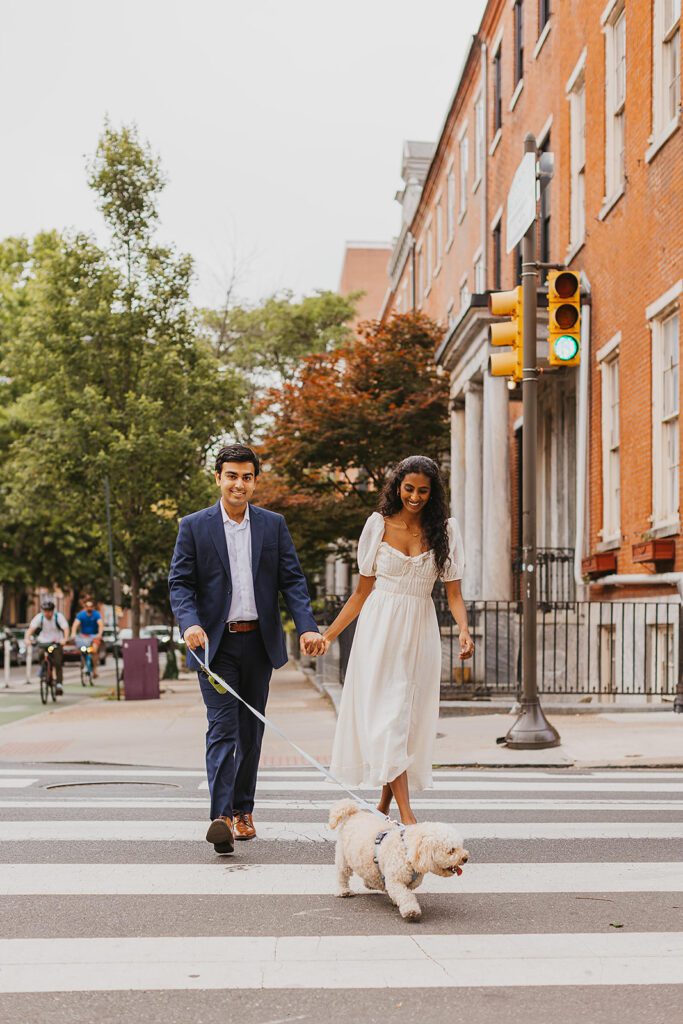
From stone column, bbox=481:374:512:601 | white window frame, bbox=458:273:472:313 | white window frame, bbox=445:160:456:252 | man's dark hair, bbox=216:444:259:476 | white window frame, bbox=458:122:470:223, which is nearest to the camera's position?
man's dark hair, bbox=216:444:259:476

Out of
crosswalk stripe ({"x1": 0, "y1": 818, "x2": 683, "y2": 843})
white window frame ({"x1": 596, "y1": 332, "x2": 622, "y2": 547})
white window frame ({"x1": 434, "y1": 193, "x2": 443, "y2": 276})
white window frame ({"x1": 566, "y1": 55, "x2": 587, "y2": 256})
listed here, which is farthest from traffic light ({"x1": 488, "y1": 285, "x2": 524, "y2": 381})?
white window frame ({"x1": 434, "y1": 193, "x2": 443, "y2": 276})

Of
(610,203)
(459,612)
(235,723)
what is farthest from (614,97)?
(235,723)

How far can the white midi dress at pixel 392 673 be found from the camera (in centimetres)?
617

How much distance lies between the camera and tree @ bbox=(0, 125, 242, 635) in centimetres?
2625

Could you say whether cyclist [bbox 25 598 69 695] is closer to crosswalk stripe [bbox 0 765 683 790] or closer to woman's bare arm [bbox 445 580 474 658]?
crosswalk stripe [bbox 0 765 683 790]

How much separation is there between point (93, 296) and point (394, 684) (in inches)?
839

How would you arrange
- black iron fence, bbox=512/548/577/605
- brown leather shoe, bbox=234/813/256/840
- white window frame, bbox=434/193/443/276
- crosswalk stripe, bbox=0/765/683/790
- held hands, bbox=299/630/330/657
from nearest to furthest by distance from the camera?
held hands, bbox=299/630/330/657 < brown leather shoe, bbox=234/813/256/840 < crosswalk stripe, bbox=0/765/683/790 < black iron fence, bbox=512/548/577/605 < white window frame, bbox=434/193/443/276

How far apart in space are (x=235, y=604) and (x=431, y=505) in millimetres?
1132

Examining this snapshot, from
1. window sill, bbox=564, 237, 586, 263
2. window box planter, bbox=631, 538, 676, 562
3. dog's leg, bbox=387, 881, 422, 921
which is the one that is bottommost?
dog's leg, bbox=387, 881, 422, 921

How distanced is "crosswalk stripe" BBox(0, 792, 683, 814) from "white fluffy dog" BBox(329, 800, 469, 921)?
9.07 feet

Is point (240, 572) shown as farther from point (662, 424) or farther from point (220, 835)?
point (662, 424)

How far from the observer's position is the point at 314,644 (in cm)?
620

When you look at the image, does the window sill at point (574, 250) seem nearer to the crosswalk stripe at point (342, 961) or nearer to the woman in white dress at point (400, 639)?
the woman in white dress at point (400, 639)

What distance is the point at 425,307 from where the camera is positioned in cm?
3909
